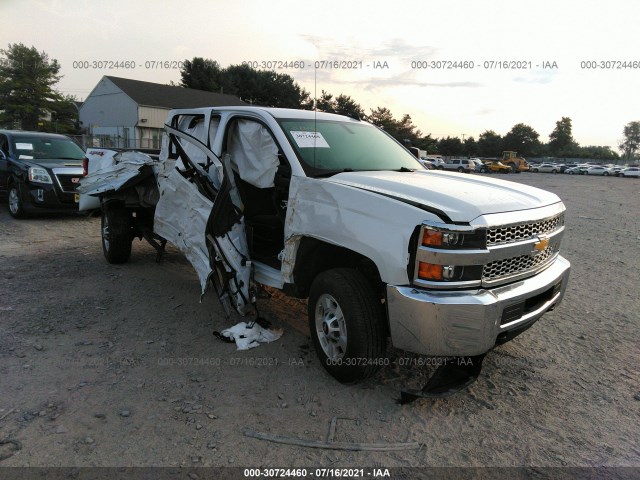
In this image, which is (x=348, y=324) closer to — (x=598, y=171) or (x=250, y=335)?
(x=250, y=335)

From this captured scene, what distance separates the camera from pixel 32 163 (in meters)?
9.16

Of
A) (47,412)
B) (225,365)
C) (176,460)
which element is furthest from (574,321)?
(47,412)

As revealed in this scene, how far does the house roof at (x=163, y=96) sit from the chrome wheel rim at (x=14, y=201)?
28.1 meters

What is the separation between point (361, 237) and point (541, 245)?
1.33 m

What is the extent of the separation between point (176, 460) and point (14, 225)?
809 centimetres

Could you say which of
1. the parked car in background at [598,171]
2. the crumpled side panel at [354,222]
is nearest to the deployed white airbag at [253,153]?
the crumpled side panel at [354,222]

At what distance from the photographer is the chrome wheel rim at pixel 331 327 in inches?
127

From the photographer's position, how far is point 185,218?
4.55 metres

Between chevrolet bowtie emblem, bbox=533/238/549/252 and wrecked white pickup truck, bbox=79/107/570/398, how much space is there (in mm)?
17

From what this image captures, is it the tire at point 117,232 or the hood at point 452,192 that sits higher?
the hood at point 452,192

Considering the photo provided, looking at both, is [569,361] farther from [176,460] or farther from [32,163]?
[32,163]

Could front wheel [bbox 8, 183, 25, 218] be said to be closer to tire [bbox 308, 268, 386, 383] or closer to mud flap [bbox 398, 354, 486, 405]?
tire [bbox 308, 268, 386, 383]

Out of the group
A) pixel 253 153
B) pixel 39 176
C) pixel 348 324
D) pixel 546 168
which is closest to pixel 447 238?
pixel 348 324

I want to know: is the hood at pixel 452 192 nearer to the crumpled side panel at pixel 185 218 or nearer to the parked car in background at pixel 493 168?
the crumpled side panel at pixel 185 218
